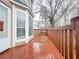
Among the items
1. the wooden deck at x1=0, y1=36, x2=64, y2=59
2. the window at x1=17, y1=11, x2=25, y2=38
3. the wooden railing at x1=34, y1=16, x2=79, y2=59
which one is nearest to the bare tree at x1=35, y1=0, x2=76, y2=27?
the window at x1=17, y1=11, x2=25, y2=38

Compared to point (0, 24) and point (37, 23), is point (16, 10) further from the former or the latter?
point (37, 23)

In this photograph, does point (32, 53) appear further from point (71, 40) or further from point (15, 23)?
point (71, 40)

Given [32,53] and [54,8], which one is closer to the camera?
[32,53]

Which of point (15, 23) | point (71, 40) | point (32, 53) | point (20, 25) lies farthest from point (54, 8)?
point (71, 40)

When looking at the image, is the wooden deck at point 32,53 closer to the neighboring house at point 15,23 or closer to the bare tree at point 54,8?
the neighboring house at point 15,23

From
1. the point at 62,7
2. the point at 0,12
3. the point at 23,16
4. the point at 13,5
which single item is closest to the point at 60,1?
the point at 62,7

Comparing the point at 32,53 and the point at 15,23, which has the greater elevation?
the point at 15,23

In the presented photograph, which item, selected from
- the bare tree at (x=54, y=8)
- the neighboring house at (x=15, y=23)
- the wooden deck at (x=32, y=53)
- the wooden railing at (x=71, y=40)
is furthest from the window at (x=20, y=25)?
the bare tree at (x=54, y=8)

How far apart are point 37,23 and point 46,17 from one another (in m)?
2.31

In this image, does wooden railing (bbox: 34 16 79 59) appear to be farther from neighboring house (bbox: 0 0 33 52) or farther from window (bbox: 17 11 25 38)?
window (bbox: 17 11 25 38)

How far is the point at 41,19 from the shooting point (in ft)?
68.7

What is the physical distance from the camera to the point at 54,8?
19.6 meters

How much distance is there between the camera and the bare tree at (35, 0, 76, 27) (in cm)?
1958

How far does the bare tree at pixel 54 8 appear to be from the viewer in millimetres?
19578
